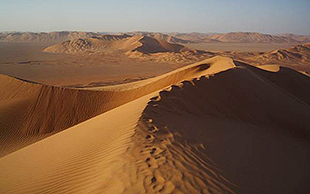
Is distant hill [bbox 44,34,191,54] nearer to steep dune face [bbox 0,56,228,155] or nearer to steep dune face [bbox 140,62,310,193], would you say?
steep dune face [bbox 0,56,228,155]

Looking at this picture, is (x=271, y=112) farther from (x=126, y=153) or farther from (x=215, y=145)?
(x=126, y=153)

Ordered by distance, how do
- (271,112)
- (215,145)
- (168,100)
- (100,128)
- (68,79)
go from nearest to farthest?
(215,145) → (100,128) → (168,100) → (271,112) → (68,79)

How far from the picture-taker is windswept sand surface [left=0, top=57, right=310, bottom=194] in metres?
3.49

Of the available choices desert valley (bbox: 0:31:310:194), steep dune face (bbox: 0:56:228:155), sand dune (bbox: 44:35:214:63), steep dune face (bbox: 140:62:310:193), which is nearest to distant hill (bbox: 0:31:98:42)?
sand dune (bbox: 44:35:214:63)

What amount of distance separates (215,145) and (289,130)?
383cm

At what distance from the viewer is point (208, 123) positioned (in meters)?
6.00

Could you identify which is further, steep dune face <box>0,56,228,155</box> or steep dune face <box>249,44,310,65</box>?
steep dune face <box>249,44,310,65</box>

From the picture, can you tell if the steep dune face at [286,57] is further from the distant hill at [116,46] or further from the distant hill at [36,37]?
the distant hill at [36,37]

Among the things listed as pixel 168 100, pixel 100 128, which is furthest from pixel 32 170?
pixel 168 100

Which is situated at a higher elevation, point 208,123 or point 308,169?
point 208,123

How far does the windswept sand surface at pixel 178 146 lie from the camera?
3.49 metres

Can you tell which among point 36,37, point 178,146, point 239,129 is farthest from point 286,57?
point 36,37

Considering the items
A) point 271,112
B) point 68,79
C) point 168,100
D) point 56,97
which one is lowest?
point 68,79

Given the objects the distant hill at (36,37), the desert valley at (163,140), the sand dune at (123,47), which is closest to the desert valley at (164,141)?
the desert valley at (163,140)
